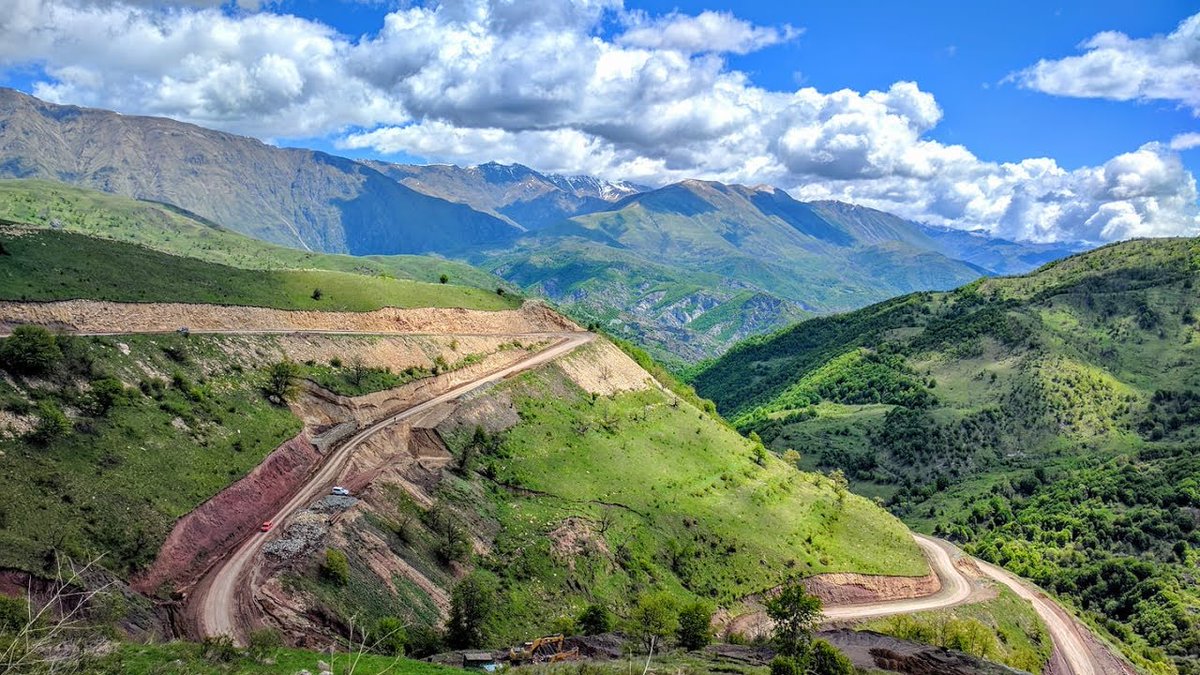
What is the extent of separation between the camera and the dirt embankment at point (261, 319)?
72.6 m

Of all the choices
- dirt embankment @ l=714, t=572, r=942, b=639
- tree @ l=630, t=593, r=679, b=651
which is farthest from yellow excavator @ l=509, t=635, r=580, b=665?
dirt embankment @ l=714, t=572, r=942, b=639

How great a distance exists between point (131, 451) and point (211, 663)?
28.3m

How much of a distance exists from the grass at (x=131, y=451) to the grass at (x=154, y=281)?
11.6 meters

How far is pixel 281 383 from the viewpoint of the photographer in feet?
261

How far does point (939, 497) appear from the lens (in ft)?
607

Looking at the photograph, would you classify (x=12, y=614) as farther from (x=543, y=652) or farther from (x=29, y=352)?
(x=543, y=652)

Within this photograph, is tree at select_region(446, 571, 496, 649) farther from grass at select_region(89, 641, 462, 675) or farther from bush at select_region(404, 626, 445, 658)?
grass at select_region(89, 641, 462, 675)

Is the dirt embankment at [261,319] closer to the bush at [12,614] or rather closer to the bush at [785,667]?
the bush at [12,614]

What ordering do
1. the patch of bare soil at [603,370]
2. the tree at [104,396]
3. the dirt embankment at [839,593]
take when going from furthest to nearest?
the patch of bare soil at [603,370] < the dirt embankment at [839,593] < the tree at [104,396]

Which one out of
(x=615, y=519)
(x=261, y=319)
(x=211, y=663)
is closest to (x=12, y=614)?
(x=211, y=663)

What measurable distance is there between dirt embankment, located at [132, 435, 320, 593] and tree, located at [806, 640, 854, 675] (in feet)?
152

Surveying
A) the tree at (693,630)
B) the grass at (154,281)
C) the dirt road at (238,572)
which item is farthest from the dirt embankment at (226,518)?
the tree at (693,630)

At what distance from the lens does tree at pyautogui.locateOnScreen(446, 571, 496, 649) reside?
187 feet

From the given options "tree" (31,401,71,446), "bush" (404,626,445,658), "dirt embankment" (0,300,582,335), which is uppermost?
"dirt embankment" (0,300,582,335)
